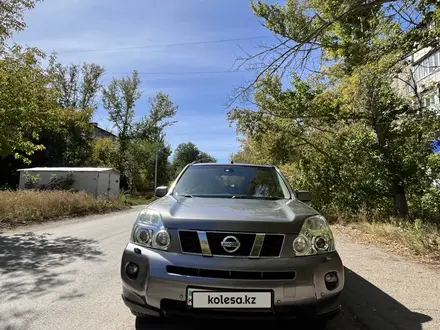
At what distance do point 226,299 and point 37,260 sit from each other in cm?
517

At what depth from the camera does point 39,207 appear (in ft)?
47.5

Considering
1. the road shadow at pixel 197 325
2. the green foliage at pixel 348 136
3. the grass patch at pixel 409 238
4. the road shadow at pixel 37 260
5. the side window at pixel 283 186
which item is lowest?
the road shadow at pixel 37 260

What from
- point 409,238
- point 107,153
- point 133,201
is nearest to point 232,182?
point 409,238

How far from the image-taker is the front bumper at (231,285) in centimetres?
297

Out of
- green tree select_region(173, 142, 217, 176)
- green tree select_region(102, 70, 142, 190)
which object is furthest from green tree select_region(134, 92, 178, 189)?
green tree select_region(173, 142, 217, 176)

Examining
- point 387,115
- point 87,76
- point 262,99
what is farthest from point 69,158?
point 387,115

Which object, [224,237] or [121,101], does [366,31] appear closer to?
[224,237]

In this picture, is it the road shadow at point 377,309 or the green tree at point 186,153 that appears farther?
the green tree at point 186,153

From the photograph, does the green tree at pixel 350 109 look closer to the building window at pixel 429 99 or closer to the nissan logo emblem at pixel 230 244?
the building window at pixel 429 99

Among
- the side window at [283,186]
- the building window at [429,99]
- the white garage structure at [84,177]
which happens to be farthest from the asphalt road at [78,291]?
the white garage structure at [84,177]

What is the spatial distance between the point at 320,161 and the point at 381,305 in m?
11.6

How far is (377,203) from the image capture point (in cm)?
1369

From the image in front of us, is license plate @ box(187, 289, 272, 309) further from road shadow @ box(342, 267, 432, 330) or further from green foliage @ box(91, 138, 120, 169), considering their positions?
green foliage @ box(91, 138, 120, 169)

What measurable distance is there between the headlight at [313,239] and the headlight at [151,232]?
1.08 metres
